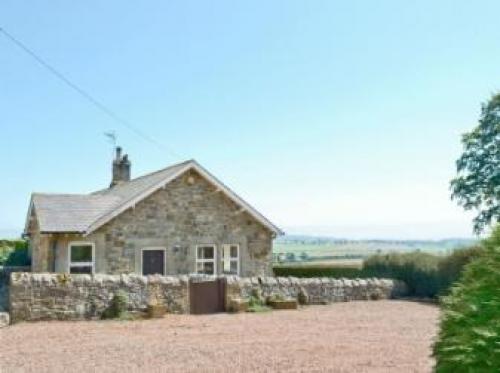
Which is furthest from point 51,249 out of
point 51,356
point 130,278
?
point 51,356

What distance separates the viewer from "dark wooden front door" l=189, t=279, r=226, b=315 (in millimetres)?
18938

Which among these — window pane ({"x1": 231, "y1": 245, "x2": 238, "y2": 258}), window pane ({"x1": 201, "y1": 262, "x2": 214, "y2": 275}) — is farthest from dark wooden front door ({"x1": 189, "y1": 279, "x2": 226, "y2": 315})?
window pane ({"x1": 231, "y1": 245, "x2": 238, "y2": 258})

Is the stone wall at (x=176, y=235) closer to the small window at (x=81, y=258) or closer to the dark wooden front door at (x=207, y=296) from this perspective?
the small window at (x=81, y=258)

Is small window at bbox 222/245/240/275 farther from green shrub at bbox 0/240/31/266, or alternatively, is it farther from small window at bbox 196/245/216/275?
green shrub at bbox 0/240/31/266

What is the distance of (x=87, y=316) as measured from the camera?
17.4 meters

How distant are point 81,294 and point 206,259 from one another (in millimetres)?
8826

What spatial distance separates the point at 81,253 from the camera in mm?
23734

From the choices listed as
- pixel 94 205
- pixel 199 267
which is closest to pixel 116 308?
pixel 199 267

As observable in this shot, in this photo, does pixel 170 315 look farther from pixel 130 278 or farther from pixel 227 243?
pixel 227 243

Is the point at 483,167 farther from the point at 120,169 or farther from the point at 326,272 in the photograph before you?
the point at 120,169

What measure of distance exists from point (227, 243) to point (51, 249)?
743 cm

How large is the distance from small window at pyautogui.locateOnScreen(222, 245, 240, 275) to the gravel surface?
773cm

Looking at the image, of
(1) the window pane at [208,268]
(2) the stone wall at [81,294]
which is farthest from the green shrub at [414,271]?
(2) the stone wall at [81,294]

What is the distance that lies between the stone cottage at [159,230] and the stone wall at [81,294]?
18.5 feet
